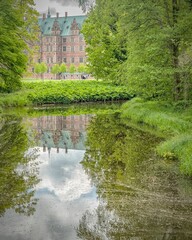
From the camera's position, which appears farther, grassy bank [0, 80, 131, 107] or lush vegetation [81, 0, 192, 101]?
grassy bank [0, 80, 131, 107]

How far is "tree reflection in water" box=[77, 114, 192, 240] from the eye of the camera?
541cm

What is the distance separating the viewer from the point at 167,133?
13.6 meters

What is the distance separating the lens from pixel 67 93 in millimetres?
33688

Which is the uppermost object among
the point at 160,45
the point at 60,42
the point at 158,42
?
the point at 60,42

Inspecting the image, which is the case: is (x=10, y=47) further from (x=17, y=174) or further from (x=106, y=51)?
(x=106, y=51)

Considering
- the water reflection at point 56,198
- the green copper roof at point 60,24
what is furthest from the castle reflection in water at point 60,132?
the green copper roof at point 60,24

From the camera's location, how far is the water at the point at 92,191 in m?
5.48

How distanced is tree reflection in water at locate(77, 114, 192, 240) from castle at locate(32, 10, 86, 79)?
8002 centimetres

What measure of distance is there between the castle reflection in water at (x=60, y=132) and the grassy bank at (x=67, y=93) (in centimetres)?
979

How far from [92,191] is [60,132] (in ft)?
30.6

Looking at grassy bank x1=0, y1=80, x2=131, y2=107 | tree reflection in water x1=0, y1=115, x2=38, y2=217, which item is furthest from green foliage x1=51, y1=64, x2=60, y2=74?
tree reflection in water x1=0, y1=115, x2=38, y2=217

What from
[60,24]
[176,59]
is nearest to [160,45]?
[176,59]

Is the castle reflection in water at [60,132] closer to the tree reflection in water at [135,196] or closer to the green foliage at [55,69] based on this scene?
the tree reflection in water at [135,196]

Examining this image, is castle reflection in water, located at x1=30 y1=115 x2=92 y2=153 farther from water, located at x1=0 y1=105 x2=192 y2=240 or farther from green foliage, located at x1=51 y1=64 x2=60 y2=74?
green foliage, located at x1=51 y1=64 x2=60 y2=74
